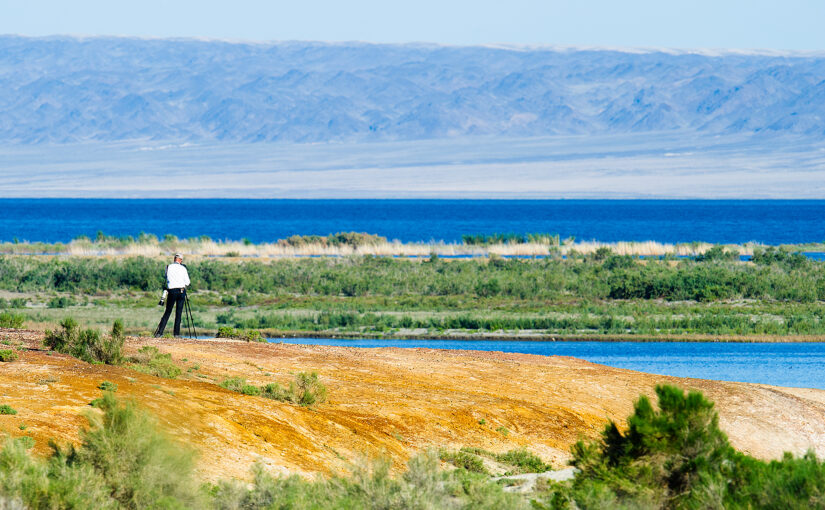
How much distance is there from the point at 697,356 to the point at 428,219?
10256 centimetres

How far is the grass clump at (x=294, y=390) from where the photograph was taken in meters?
17.0

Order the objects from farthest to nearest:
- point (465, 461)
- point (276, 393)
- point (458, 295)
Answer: point (458, 295) < point (276, 393) < point (465, 461)

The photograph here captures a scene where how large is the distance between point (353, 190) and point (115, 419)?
18002 centimetres

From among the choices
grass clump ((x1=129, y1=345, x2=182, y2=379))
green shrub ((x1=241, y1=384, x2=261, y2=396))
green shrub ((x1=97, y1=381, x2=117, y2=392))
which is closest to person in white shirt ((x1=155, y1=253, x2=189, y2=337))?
grass clump ((x1=129, y1=345, x2=182, y2=379))

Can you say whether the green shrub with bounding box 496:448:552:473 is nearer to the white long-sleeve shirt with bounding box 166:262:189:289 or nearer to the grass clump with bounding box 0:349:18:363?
the grass clump with bounding box 0:349:18:363

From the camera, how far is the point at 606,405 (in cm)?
2011

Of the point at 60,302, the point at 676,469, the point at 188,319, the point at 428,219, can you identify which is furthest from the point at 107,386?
the point at 428,219

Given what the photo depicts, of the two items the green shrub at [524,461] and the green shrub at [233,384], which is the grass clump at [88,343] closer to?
the green shrub at [233,384]

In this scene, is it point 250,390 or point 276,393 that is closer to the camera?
point 276,393

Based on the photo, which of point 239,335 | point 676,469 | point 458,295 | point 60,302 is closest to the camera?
point 676,469

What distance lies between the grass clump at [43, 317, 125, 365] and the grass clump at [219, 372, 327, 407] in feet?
6.02

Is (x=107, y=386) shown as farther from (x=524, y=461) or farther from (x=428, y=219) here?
(x=428, y=219)

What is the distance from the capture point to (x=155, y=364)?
58.5 feet

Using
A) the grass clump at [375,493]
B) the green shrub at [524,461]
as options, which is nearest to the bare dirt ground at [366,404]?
the green shrub at [524,461]
